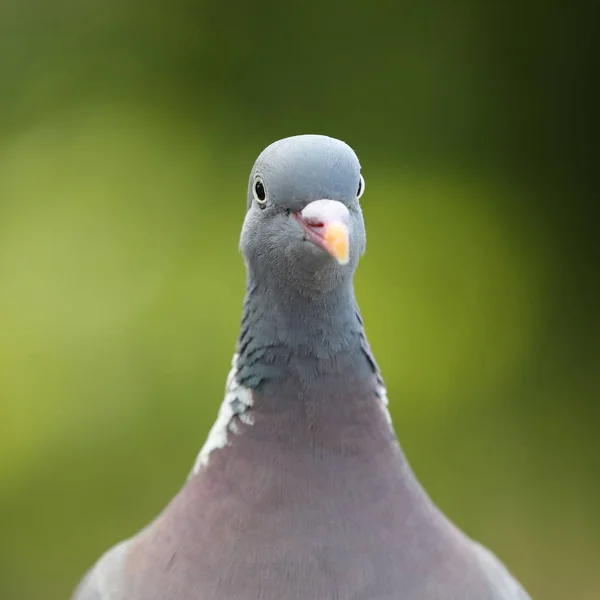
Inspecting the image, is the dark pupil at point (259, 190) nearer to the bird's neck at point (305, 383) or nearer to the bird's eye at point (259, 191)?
the bird's eye at point (259, 191)

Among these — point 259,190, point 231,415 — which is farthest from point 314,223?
point 231,415

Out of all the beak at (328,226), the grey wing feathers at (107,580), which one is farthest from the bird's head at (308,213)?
the grey wing feathers at (107,580)

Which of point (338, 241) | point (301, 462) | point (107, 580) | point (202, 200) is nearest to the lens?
point (338, 241)

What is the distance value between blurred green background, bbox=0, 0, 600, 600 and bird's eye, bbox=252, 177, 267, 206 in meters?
1.43

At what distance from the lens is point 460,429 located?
8.84ft

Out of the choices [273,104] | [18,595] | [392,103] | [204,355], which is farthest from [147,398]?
[392,103]

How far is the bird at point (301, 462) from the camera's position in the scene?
103 cm

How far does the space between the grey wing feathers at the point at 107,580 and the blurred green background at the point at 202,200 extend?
1.30 m

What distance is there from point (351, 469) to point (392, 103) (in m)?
1.74

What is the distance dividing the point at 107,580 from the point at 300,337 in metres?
0.48

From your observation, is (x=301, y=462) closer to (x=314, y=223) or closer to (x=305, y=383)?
(x=305, y=383)

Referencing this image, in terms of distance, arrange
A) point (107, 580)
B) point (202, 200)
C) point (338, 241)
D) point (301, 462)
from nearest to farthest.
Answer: point (338, 241) → point (301, 462) → point (107, 580) → point (202, 200)

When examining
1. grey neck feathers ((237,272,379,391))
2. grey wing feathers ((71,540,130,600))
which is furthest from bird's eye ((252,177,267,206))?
grey wing feathers ((71,540,130,600))

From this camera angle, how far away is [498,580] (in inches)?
48.3
